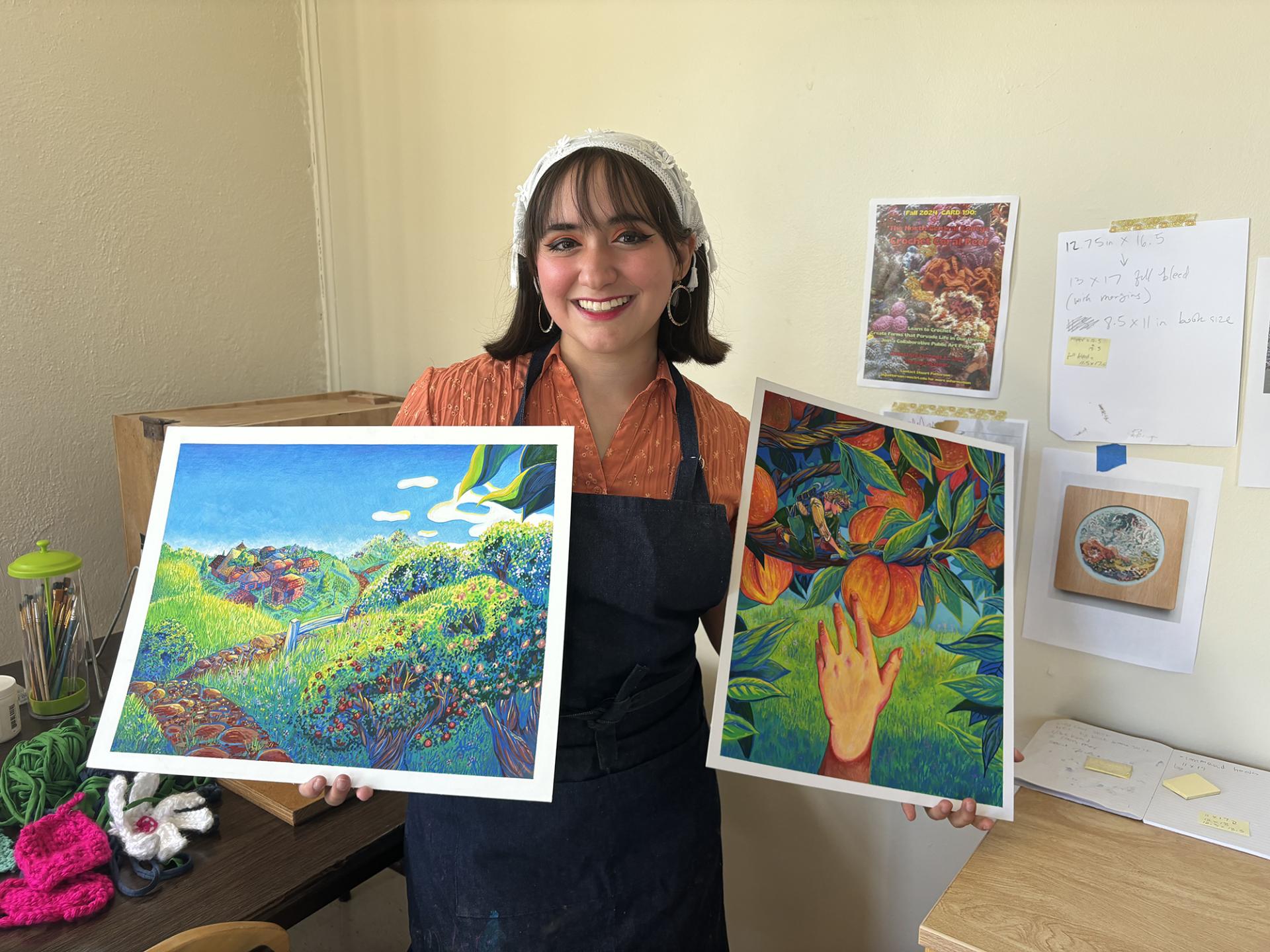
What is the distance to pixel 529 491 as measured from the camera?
958mm

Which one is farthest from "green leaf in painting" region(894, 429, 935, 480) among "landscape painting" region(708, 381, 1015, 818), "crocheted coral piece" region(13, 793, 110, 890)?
"crocheted coral piece" region(13, 793, 110, 890)

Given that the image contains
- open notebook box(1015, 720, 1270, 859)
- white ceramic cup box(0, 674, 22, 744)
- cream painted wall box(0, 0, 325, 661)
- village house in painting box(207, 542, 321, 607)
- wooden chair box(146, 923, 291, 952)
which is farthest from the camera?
cream painted wall box(0, 0, 325, 661)

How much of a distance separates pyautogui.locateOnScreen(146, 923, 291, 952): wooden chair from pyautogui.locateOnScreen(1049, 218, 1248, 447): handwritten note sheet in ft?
4.22

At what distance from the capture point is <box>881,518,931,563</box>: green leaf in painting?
3.54ft

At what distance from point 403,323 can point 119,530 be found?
0.79m

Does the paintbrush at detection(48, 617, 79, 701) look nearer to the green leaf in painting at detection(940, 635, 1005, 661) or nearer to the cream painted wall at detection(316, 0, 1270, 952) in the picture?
the cream painted wall at detection(316, 0, 1270, 952)

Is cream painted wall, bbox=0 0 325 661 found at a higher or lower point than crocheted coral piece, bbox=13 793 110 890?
higher

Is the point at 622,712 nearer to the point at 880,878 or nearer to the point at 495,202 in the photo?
the point at 880,878

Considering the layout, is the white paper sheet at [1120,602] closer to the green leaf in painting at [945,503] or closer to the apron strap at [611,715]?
the green leaf in painting at [945,503]

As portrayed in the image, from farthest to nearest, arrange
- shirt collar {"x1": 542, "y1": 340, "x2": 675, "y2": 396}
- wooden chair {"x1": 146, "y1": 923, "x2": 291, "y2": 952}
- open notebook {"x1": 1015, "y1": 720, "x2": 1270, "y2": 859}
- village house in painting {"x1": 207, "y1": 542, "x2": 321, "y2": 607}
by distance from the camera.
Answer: shirt collar {"x1": 542, "y1": 340, "x2": 675, "y2": 396}, open notebook {"x1": 1015, "y1": 720, "x2": 1270, "y2": 859}, village house in painting {"x1": 207, "y1": 542, "x2": 321, "y2": 607}, wooden chair {"x1": 146, "y1": 923, "x2": 291, "y2": 952}

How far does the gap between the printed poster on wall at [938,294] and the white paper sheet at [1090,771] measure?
552mm

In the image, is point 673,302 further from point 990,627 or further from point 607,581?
point 990,627

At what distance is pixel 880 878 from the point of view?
5.00 feet

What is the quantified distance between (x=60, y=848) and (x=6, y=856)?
59 mm
